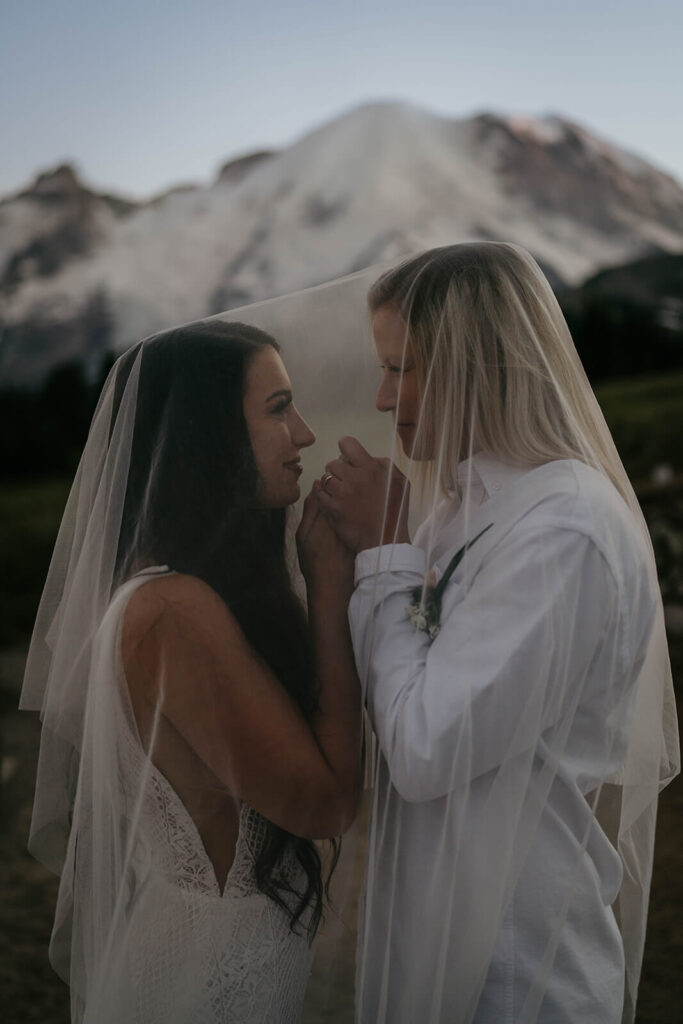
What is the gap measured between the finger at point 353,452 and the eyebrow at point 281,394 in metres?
0.12

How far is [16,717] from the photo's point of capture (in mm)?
6168

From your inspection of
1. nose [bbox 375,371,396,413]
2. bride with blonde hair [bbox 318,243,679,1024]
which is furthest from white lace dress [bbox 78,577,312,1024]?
nose [bbox 375,371,396,413]

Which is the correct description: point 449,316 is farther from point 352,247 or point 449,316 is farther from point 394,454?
point 352,247

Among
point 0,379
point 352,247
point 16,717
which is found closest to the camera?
point 16,717

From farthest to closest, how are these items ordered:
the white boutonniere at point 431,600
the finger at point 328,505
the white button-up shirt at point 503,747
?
the finger at point 328,505, the white boutonniere at point 431,600, the white button-up shirt at point 503,747

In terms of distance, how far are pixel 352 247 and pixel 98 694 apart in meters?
7.30

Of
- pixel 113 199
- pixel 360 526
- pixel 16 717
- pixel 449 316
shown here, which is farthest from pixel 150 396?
pixel 113 199

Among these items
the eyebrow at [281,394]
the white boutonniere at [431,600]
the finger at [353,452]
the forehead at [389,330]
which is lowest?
the white boutonniere at [431,600]

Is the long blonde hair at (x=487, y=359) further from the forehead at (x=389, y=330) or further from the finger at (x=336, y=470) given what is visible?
the finger at (x=336, y=470)

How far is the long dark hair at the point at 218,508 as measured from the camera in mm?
1559

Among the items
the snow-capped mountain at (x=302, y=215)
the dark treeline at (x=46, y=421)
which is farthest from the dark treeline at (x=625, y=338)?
the dark treeline at (x=46, y=421)

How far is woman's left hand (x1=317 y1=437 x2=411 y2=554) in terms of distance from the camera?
157 cm

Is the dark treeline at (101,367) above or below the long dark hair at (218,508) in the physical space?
below

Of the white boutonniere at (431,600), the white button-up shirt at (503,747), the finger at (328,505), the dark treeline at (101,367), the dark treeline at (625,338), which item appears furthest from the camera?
the dark treeline at (625,338)
